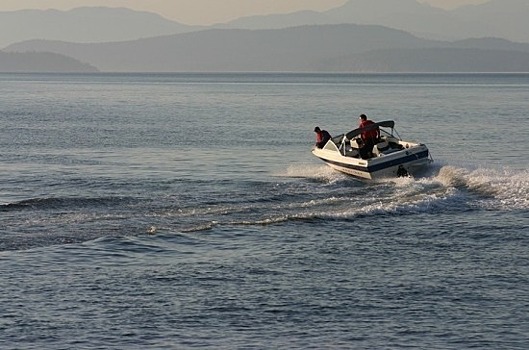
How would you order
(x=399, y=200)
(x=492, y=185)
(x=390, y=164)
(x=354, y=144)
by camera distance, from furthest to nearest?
(x=354, y=144)
(x=390, y=164)
(x=492, y=185)
(x=399, y=200)

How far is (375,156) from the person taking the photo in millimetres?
36906

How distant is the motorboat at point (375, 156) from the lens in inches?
1395

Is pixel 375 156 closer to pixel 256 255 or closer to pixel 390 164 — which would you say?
pixel 390 164

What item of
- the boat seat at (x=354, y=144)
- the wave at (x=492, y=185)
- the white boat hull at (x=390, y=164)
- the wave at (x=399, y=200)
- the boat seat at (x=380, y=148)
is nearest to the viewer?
the wave at (x=399, y=200)

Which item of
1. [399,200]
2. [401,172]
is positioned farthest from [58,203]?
[401,172]

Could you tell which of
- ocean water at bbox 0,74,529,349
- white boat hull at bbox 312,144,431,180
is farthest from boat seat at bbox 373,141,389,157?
ocean water at bbox 0,74,529,349

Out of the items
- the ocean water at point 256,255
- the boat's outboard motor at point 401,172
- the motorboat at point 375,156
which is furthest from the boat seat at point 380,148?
the ocean water at point 256,255

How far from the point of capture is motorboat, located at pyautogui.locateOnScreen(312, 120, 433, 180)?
35.4m

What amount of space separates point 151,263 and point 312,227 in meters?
5.49

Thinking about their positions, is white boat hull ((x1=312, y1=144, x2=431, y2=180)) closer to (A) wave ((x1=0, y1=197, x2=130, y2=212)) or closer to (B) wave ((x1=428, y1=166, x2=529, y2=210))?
(B) wave ((x1=428, y1=166, x2=529, y2=210))

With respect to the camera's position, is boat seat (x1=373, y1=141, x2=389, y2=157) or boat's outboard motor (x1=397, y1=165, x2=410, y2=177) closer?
boat's outboard motor (x1=397, y1=165, x2=410, y2=177)

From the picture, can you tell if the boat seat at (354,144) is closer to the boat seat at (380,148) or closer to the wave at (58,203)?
the boat seat at (380,148)

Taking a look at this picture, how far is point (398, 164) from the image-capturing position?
35469 millimetres

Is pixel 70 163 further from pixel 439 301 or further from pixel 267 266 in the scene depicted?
pixel 439 301
